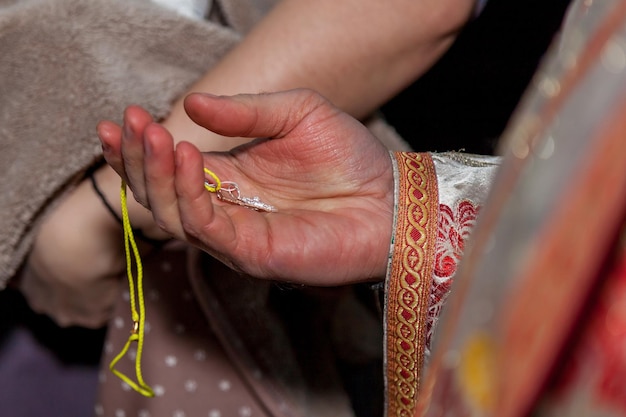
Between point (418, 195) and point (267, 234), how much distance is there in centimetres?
12

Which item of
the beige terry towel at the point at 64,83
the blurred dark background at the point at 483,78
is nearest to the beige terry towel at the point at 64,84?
the beige terry towel at the point at 64,83

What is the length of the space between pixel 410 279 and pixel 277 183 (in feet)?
0.42

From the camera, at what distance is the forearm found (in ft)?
2.21

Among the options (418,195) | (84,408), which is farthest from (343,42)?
(84,408)

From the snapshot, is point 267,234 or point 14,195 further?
point 14,195

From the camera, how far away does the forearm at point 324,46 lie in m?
0.67

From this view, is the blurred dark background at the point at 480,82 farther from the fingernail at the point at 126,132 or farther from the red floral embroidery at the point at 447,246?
the fingernail at the point at 126,132

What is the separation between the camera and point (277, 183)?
1.90 feet

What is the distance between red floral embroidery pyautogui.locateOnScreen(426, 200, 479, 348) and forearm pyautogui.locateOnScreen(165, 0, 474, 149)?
19 cm

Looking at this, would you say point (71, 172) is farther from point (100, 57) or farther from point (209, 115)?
point (209, 115)

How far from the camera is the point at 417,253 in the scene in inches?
21.5

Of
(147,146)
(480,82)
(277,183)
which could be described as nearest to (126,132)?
(147,146)

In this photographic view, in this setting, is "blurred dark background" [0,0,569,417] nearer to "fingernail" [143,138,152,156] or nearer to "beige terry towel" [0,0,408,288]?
"beige terry towel" [0,0,408,288]

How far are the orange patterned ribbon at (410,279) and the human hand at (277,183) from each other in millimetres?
21
